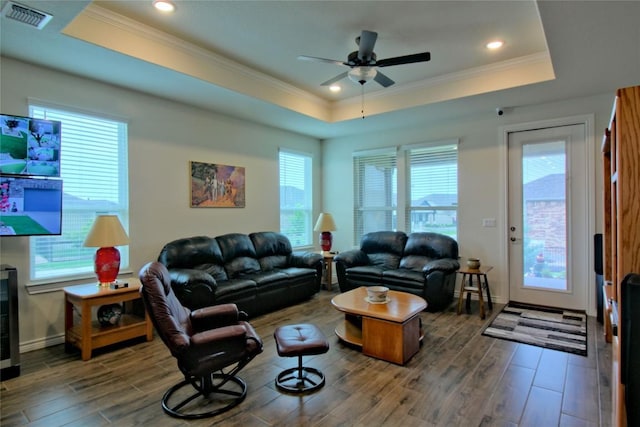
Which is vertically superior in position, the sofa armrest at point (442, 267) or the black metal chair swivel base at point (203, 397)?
the sofa armrest at point (442, 267)

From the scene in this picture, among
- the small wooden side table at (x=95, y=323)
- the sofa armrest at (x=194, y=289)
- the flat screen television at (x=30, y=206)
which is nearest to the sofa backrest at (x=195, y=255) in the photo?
the sofa armrest at (x=194, y=289)

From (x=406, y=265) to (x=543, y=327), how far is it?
184 centimetres

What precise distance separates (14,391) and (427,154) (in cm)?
560

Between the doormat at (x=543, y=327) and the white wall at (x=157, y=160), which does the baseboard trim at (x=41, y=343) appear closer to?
the white wall at (x=157, y=160)

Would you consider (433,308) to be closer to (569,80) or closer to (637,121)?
(569,80)

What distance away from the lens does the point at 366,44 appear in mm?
2998

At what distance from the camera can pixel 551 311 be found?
14.7 feet

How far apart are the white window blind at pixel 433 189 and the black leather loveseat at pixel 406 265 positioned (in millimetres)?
418

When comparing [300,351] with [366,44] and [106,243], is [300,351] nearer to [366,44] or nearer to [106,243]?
[106,243]

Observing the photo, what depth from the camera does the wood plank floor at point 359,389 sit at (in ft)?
7.37

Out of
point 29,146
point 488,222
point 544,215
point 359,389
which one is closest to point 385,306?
point 359,389

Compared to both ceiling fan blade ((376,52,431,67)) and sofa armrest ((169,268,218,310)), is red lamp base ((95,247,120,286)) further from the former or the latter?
ceiling fan blade ((376,52,431,67))

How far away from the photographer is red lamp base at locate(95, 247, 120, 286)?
11.0 feet

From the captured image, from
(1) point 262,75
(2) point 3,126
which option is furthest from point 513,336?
(2) point 3,126
